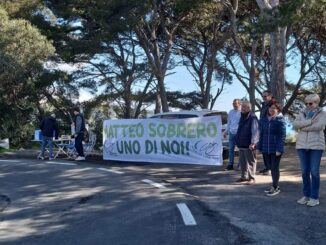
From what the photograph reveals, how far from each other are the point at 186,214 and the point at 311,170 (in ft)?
7.80

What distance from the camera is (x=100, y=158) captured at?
18828 millimetres

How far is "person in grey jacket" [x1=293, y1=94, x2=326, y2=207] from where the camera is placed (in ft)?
28.5

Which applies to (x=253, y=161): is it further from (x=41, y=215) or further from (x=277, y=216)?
(x=41, y=215)

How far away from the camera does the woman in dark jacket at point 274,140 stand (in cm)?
992

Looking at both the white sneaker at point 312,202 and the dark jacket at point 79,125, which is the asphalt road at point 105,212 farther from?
the dark jacket at point 79,125

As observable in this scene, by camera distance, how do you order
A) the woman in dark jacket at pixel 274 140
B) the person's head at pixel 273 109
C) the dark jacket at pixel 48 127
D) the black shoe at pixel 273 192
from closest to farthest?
the black shoe at pixel 273 192 < the woman in dark jacket at pixel 274 140 < the person's head at pixel 273 109 < the dark jacket at pixel 48 127

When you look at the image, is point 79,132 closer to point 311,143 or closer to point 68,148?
point 68,148

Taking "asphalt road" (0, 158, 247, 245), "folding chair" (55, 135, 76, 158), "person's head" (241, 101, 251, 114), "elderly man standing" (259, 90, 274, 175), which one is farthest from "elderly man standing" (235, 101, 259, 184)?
"folding chair" (55, 135, 76, 158)

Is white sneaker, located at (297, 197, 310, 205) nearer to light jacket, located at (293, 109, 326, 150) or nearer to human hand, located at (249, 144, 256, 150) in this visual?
light jacket, located at (293, 109, 326, 150)

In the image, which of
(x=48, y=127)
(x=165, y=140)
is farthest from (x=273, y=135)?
(x=48, y=127)

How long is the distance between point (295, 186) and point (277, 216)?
3047mm

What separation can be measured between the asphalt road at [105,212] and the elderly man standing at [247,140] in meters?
1.68

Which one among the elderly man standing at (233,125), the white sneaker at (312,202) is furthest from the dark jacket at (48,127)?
the white sneaker at (312,202)

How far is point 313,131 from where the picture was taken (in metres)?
8.73
